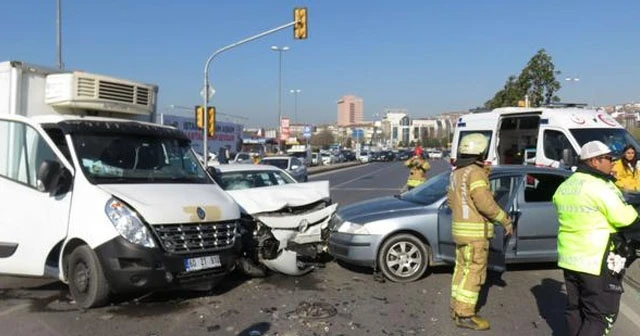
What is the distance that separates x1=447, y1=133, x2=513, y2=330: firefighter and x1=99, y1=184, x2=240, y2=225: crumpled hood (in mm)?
2462

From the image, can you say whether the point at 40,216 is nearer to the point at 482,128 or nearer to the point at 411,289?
the point at 411,289

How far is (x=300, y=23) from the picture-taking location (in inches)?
842

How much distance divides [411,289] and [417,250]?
553 millimetres

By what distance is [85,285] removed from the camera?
20.1ft

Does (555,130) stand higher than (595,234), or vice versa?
(555,130)

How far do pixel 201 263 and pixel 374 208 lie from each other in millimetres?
2590

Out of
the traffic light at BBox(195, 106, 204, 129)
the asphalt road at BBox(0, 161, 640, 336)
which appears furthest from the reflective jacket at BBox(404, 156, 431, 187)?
the traffic light at BBox(195, 106, 204, 129)

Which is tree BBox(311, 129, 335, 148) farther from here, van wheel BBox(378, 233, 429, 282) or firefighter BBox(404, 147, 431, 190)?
van wheel BBox(378, 233, 429, 282)

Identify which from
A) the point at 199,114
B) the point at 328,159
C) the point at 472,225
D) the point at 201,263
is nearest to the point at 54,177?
the point at 201,263

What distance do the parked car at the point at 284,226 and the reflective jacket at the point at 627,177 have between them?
184 inches

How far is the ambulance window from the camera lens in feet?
45.0

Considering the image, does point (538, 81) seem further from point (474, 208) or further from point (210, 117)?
point (474, 208)

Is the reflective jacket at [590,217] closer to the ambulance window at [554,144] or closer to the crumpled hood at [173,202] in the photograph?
the crumpled hood at [173,202]

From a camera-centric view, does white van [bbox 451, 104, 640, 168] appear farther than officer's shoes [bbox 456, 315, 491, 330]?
Yes
